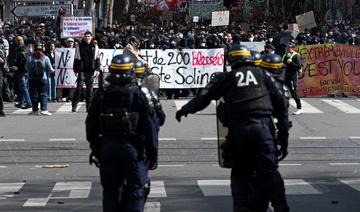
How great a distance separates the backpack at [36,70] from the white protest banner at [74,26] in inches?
293

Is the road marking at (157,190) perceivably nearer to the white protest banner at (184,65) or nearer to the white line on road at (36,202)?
the white line on road at (36,202)

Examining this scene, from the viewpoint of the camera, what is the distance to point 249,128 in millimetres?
8008

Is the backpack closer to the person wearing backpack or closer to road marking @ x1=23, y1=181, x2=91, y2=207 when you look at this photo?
the person wearing backpack

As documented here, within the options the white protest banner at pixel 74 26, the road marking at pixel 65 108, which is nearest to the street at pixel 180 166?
the road marking at pixel 65 108

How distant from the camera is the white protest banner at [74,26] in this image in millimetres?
26734

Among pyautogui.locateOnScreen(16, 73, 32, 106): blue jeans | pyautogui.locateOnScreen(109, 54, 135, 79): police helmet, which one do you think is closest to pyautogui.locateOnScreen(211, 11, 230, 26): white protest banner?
pyautogui.locateOnScreen(16, 73, 32, 106): blue jeans

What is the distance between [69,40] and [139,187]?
17.2m

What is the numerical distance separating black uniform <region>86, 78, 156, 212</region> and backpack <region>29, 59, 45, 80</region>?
1178 centimetres

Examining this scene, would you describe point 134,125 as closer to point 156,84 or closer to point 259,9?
point 156,84

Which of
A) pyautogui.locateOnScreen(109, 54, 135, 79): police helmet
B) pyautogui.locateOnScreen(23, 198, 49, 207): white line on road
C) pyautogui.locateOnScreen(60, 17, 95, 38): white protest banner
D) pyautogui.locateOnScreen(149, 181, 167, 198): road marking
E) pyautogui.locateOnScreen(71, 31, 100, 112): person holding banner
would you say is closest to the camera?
pyautogui.locateOnScreen(109, 54, 135, 79): police helmet

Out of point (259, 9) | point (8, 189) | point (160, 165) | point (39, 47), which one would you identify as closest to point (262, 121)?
point (8, 189)

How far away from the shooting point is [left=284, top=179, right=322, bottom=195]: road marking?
10523 mm

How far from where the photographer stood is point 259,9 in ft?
283

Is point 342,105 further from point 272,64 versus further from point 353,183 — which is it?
point 272,64
